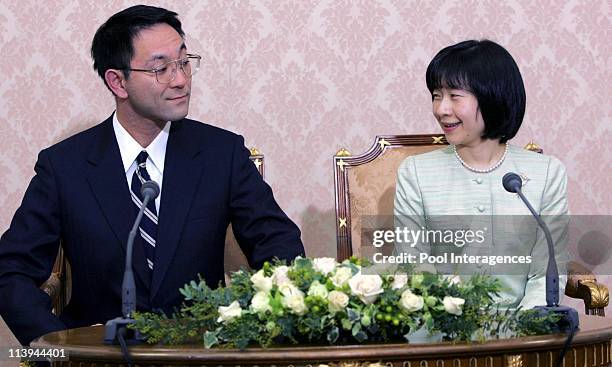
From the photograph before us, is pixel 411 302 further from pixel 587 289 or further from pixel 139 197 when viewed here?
pixel 587 289

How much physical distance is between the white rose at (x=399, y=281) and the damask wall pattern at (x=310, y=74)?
6.55 ft

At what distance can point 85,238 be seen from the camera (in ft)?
11.0

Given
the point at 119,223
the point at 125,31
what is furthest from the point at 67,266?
the point at 125,31

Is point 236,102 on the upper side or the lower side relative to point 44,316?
upper

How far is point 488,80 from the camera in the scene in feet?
11.0

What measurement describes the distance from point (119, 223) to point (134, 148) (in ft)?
0.90

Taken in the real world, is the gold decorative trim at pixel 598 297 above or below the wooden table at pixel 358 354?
below

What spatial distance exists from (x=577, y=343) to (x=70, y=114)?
2528 mm

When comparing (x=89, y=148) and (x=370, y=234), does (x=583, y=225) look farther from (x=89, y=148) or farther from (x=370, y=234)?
(x=89, y=148)

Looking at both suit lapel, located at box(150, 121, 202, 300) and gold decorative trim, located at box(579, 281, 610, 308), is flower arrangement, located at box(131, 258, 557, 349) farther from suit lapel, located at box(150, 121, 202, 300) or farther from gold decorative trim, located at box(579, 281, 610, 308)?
gold decorative trim, located at box(579, 281, 610, 308)

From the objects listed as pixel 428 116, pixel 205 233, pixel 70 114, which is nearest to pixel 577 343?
pixel 205 233

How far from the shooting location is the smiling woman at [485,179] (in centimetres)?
334

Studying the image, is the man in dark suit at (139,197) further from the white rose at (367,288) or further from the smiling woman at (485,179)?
the white rose at (367,288)

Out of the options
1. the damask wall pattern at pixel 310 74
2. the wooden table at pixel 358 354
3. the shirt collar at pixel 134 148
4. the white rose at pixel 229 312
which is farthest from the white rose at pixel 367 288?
the damask wall pattern at pixel 310 74
